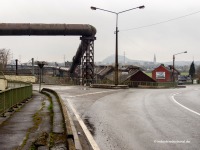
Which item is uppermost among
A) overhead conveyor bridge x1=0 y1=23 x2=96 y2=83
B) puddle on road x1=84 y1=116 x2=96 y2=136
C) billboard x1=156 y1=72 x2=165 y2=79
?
overhead conveyor bridge x1=0 y1=23 x2=96 y2=83

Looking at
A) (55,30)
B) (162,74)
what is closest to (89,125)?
(55,30)

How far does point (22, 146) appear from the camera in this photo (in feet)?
21.8

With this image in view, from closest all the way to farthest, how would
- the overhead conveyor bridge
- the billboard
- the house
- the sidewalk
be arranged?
the sidewalk
the overhead conveyor bridge
the house
the billboard

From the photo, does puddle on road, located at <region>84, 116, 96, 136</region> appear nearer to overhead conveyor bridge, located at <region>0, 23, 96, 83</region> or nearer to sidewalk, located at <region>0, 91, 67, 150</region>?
sidewalk, located at <region>0, 91, 67, 150</region>

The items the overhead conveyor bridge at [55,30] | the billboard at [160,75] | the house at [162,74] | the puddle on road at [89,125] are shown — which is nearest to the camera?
the puddle on road at [89,125]

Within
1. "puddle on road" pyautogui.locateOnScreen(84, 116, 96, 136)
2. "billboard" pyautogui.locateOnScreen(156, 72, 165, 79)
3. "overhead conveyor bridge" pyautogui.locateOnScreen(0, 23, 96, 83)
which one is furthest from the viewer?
"billboard" pyautogui.locateOnScreen(156, 72, 165, 79)

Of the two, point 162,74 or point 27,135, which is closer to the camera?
point 27,135

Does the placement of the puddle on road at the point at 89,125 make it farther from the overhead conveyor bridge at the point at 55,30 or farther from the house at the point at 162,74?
the house at the point at 162,74

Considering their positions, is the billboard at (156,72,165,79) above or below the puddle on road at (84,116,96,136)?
above

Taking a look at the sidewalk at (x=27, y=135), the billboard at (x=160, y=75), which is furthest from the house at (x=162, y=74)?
the sidewalk at (x=27, y=135)

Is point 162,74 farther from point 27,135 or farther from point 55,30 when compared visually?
point 27,135

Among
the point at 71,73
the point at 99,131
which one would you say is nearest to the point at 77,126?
the point at 99,131

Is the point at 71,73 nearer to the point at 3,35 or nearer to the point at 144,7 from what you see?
the point at 3,35

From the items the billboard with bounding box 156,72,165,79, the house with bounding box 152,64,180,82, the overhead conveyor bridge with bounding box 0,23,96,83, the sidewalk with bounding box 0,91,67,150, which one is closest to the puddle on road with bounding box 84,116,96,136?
the sidewalk with bounding box 0,91,67,150
